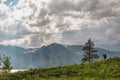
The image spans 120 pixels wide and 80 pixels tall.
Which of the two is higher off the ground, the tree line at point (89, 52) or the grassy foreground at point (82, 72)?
the tree line at point (89, 52)

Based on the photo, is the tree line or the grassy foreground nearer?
the grassy foreground

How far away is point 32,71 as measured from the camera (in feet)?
226

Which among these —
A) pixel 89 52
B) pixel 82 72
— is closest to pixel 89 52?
pixel 89 52

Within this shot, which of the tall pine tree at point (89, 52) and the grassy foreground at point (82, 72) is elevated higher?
the tall pine tree at point (89, 52)

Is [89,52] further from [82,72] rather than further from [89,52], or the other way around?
[82,72]

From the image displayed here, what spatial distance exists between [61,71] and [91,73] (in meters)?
8.41

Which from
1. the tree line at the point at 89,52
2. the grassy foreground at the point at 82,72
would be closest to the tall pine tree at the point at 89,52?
the tree line at the point at 89,52

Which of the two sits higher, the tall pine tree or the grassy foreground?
the tall pine tree

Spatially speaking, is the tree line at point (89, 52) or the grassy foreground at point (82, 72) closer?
the grassy foreground at point (82, 72)

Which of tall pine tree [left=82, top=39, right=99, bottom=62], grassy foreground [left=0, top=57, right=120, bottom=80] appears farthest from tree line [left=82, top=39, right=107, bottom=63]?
grassy foreground [left=0, top=57, right=120, bottom=80]

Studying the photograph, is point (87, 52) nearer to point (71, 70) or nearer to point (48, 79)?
point (71, 70)

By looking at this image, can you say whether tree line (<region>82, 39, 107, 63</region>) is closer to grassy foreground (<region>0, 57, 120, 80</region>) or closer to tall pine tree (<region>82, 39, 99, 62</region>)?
tall pine tree (<region>82, 39, 99, 62</region>)

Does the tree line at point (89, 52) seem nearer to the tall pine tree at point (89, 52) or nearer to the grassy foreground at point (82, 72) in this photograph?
the tall pine tree at point (89, 52)

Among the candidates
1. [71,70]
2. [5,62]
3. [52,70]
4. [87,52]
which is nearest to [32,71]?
[52,70]
